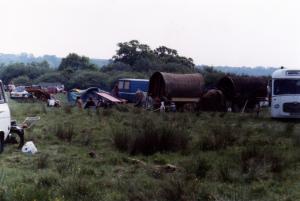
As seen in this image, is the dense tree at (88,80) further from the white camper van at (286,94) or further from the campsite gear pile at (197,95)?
the white camper van at (286,94)

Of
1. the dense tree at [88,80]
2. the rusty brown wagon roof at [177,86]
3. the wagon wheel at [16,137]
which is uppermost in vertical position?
the rusty brown wagon roof at [177,86]

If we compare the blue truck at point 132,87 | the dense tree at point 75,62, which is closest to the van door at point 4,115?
the blue truck at point 132,87

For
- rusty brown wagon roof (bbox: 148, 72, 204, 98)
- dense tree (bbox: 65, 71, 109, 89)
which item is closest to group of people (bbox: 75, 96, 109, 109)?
rusty brown wagon roof (bbox: 148, 72, 204, 98)

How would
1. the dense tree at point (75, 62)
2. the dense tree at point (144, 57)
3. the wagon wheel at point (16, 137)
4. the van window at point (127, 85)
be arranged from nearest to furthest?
the wagon wheel at point (16, 137) < the van window at point (127, 85) < the dense tree at point (144, 57) < the dense tree at point (75, 62)

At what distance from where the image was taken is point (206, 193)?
26.5 feet

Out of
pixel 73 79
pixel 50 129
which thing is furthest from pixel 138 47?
pixel 50 129

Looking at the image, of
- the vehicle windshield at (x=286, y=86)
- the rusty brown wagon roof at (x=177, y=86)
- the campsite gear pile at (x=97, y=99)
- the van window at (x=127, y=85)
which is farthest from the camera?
the van window at (x=127, y=85)

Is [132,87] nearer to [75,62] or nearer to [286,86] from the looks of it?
[286,86]

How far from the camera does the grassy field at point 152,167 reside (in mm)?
8136

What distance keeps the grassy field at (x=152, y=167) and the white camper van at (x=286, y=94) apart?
30.0 ft

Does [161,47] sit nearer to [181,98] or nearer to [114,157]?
[181,98]

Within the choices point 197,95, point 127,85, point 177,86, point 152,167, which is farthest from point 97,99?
point 152,167

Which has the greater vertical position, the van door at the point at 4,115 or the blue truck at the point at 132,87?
the van door at the point at 4,115

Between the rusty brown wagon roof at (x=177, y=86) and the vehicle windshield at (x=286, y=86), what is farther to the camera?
the rusty brown wagon roof at (x=177, y=86)
